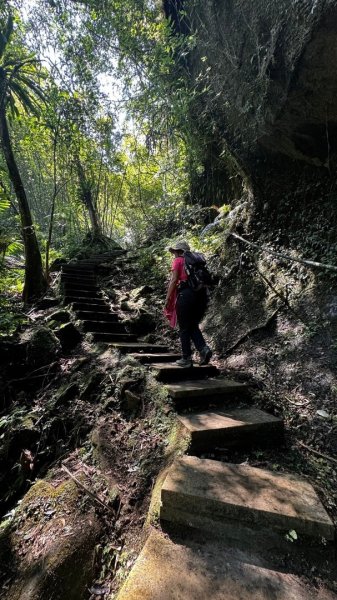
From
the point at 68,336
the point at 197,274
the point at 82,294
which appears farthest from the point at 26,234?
the point at 197,274

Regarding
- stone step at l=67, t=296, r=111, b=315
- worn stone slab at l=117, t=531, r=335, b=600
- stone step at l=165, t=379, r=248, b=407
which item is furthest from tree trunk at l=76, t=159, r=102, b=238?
worn stone slab at l=117, t=531, r=335, b=600

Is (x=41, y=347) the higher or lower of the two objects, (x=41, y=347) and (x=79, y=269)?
the lower

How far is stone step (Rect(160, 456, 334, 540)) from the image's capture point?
6.31 feet

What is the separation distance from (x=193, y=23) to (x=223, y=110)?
240 cm

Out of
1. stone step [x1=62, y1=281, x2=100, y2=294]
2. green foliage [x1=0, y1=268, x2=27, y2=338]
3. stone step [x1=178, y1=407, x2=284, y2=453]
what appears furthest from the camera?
stone step [x1=62, y1=281, x2=100, y2=294]

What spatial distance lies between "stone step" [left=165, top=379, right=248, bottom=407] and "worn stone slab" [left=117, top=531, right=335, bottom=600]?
56.2 inches

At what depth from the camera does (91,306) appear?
6648 mm

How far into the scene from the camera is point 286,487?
221 cm

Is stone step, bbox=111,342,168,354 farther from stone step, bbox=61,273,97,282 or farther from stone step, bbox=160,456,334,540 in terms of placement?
stone step, bbox=61,273,97,282

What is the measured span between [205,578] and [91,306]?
5.48m

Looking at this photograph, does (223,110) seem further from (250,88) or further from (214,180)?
(214,180)

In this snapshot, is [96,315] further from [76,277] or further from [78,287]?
[76,277]

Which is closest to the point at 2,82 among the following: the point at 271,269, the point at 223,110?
the point at 223,110

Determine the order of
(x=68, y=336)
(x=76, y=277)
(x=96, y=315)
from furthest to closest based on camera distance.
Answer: (x=76, y=277) < (x=96, y=315) < (x=68, y=336)
